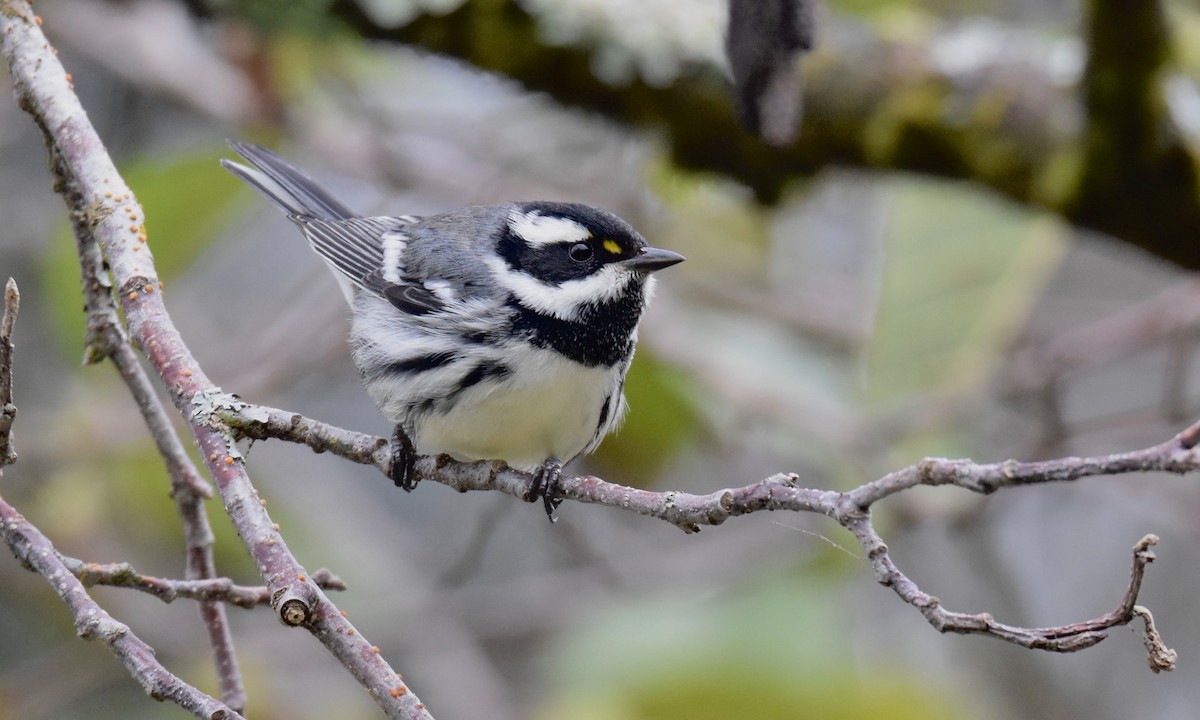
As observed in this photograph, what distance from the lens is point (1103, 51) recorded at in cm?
304

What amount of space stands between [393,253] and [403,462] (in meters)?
1.03

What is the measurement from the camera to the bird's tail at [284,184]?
123 inches

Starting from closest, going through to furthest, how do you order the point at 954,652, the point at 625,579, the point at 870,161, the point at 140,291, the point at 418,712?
1. the point at 418,712
2. the point at 140,291
3. the point at 870,161
4. the point at 625,579
5. the point at 954,652

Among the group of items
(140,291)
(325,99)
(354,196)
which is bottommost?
(354,196)

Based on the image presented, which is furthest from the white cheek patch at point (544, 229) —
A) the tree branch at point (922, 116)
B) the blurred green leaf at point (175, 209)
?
the blurred green leaf at point (175, 209)

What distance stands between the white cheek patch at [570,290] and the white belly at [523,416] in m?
0.13

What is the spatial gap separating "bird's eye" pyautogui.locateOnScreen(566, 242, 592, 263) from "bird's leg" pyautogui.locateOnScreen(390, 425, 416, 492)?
0.57m

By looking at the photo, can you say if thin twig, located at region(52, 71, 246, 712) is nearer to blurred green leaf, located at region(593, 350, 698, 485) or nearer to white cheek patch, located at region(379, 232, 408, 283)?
white cheek patch, located at region(379, 232, 408, 283)

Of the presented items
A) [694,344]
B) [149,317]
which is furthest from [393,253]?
[694,344]

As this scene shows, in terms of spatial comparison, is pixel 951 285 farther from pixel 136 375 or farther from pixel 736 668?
pixel 136 375

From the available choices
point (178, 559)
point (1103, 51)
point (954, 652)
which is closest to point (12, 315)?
point (1103, 51)

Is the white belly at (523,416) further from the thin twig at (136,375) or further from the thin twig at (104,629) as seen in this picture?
the thin twig at (104,629)

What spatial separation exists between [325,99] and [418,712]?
4.57 m

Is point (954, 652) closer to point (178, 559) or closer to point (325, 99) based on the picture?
point (178, 559)
